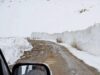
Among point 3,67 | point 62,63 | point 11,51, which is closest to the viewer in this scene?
point 3,67

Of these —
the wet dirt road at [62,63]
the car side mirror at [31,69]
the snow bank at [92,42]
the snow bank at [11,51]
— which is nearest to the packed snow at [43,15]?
the snow bank at [92,42]

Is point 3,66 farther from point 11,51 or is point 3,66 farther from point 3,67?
point 11,51

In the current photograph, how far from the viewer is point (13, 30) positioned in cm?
6819

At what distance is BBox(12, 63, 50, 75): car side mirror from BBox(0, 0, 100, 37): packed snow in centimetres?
5481

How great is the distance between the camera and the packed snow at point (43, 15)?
2472 inches

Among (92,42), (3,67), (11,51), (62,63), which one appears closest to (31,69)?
(3,67)

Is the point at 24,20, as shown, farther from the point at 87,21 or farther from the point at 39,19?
the point at 87,21

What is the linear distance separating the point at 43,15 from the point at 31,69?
6968cm

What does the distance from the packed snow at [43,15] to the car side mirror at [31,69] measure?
5481 cm

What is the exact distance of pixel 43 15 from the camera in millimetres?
71812

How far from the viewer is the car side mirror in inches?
84.4

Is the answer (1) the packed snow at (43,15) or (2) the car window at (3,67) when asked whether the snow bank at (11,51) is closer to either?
(2) the car window at (3,67)

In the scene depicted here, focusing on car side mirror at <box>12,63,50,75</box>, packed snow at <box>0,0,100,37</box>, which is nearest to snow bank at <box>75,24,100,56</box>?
packed snow at <box>0,0,100,37</box>

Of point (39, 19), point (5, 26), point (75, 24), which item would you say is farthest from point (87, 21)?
point (5, 26)
